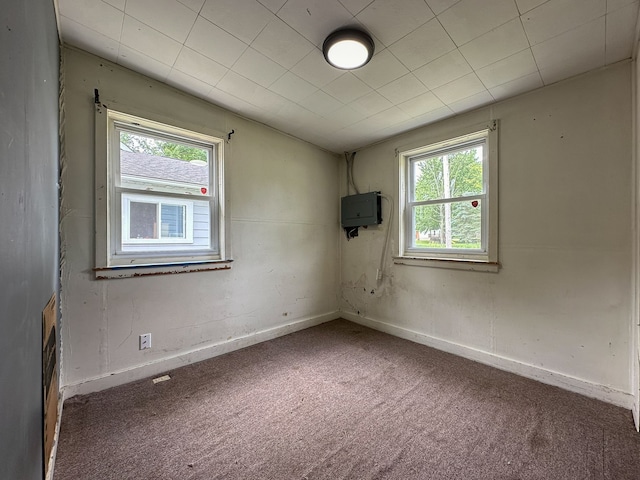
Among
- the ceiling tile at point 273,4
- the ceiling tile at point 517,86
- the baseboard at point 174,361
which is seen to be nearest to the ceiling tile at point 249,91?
the ceiling tile at point 273,4

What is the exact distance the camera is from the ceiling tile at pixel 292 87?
6.98 ft

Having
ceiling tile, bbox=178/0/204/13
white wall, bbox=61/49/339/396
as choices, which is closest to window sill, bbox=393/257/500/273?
white wall, bbox=61/49/339/396

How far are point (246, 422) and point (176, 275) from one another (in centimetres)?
135

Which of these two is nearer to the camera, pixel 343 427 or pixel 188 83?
pixel 343 427

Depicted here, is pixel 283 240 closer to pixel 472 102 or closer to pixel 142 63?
pixel 142 63

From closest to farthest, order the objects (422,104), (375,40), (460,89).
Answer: (375,40), (460,89), (422,104)

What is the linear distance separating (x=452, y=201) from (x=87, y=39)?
3.28 metres

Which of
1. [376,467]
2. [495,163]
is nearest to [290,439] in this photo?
[376,467]

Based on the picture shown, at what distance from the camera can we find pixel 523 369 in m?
2.25

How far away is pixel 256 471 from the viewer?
4.39 feet

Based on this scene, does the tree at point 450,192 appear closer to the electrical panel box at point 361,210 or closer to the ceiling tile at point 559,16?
the electrical panel box at point 361,210

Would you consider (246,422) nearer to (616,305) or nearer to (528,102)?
(616,305)

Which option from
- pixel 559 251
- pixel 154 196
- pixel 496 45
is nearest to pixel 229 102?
pixel 154 196

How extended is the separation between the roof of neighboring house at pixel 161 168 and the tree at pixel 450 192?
2.39m
